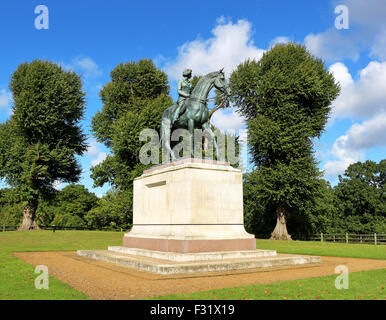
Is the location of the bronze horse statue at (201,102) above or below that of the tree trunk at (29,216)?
above

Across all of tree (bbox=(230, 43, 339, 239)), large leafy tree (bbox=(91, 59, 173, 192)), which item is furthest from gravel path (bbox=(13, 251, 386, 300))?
large leafy tree (bbox=(91, 59, 173, 192))

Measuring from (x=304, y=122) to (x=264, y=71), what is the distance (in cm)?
652

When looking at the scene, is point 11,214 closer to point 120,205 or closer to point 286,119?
point 120,205

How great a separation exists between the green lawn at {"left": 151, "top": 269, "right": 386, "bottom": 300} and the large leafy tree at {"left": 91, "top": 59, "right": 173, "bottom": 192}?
26891 mm

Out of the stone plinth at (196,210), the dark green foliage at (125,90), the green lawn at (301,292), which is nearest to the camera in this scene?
the green lawn at (301,292)

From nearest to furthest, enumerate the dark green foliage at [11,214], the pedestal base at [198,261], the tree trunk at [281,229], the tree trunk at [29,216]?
1. the pedestal base at [198,261]
2. the tree trunk at [281,229]
3. the tree trunk at [29,216]
4. the dark green foliage at [11,214]

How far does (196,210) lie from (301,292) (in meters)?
5.86

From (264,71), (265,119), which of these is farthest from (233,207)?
(264,71)

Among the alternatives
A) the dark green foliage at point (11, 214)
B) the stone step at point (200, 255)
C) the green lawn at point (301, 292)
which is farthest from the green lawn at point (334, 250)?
the dark green foliage at point (11, 214)

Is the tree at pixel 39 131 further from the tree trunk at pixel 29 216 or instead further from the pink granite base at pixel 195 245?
the pink granite base at pixel 195 245

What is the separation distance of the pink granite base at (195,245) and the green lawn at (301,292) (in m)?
4.12

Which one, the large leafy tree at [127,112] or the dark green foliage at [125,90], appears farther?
the dark green foliage at [125,90]

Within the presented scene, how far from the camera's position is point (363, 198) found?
170ft

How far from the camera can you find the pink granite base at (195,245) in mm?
12094
